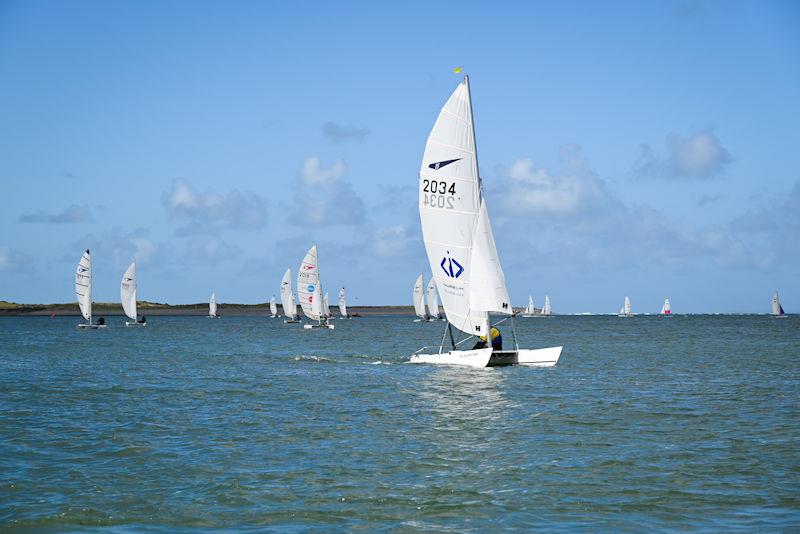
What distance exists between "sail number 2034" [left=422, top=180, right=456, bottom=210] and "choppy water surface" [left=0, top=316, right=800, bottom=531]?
6713 mm

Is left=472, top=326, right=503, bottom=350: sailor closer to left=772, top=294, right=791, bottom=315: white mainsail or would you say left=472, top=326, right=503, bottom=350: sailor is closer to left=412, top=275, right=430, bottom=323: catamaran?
left=412, top=275, right=430, bottom=323: catamaran

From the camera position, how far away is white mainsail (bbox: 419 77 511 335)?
115 ft

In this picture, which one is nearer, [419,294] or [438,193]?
[438,193]

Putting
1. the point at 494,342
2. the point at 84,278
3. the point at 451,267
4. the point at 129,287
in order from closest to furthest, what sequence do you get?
the point at 494,342 < the point at 451,267 < the point at 84,278 < the point at 129,287

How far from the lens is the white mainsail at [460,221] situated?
3503 cm

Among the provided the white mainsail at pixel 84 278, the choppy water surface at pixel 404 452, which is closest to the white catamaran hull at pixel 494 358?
the choppy water surface at pixel 404 452

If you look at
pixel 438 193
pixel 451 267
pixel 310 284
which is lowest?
pixel 451 267

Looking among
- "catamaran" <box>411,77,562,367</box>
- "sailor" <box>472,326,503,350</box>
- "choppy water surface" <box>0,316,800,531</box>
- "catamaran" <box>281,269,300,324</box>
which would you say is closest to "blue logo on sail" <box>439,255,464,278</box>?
"catamaran" <box>411,77,562,367</box>

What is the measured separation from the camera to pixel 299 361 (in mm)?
45656

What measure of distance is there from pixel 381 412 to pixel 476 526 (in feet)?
38.9

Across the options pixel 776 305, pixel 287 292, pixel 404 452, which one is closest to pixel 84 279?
pixel 287 292

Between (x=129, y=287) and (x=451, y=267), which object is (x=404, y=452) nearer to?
(x=451, y=267)

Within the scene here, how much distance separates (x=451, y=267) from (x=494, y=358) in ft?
14.1

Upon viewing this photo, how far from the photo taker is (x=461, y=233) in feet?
118
